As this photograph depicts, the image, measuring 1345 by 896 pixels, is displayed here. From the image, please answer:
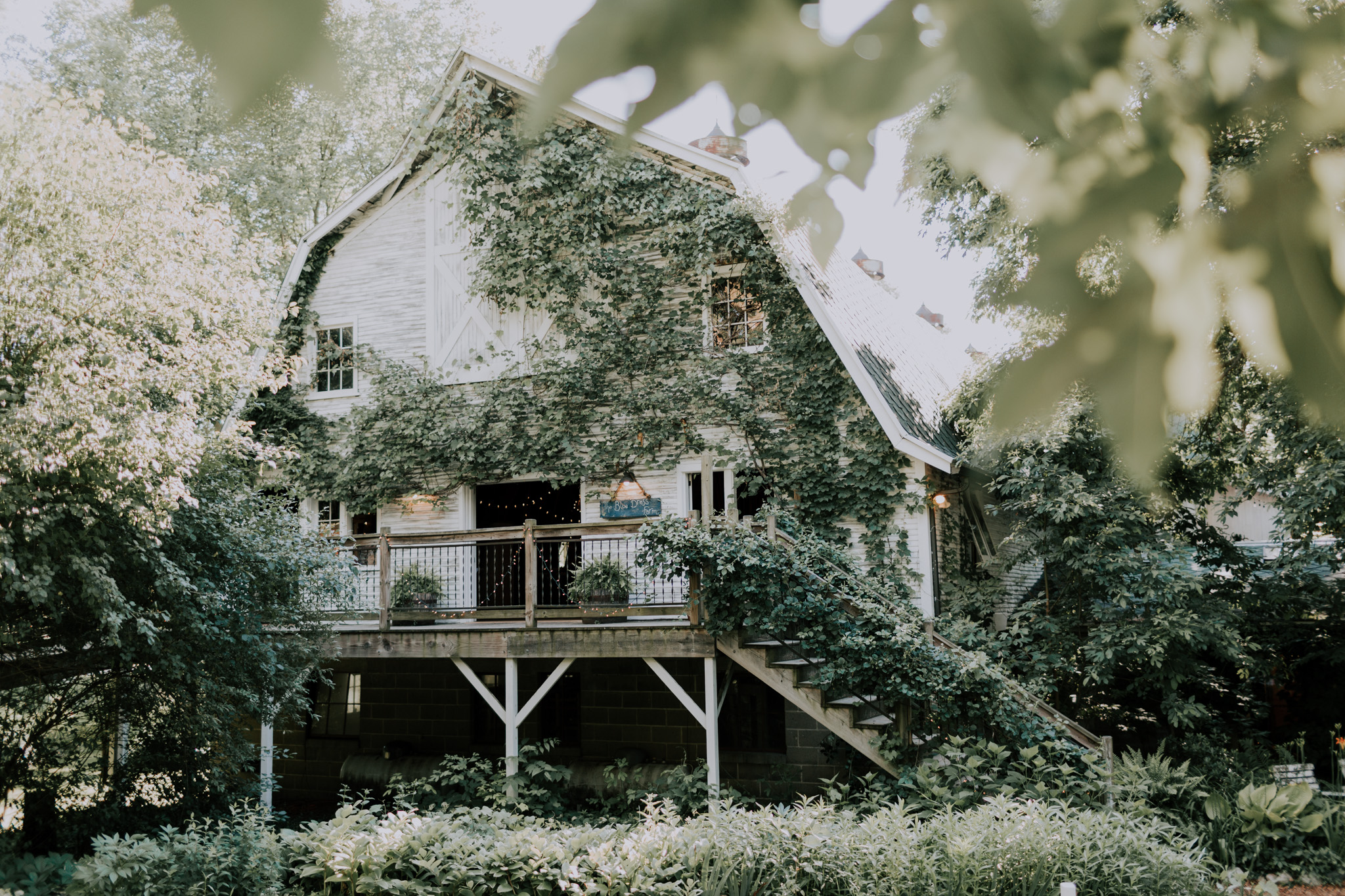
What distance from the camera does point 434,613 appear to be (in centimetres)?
1123

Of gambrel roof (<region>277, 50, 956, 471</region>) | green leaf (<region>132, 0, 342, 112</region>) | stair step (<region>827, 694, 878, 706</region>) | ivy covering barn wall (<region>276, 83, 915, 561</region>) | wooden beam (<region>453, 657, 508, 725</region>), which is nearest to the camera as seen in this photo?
green leaf (<region>132, 0, 342, 112</region>)

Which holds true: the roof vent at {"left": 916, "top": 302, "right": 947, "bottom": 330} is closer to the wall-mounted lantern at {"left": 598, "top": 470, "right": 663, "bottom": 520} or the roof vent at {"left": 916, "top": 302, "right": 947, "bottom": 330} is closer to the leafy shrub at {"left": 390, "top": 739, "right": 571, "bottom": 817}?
the wall-mounted lantern at {"left": 598, "top": 470, "right": 663, "bottom": 520}

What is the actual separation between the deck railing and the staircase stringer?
0.77 metres

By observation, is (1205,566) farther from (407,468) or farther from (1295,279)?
(1295,279)

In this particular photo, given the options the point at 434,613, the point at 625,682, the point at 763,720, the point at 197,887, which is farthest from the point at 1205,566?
the point at 197,887

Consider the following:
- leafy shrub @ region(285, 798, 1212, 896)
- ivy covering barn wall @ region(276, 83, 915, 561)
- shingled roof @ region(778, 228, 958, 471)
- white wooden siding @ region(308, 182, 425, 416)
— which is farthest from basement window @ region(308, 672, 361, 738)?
shingled roof @ region(778, 228, 958, 471)

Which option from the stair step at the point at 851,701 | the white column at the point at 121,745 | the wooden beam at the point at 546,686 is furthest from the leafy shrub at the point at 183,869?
the stair step at the point at 851,701

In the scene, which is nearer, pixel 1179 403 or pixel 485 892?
pixel 1179 403

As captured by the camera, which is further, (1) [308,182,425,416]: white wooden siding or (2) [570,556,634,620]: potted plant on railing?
(1) [308,182,425,416]: white wooden siding

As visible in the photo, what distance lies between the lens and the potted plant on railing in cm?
1051

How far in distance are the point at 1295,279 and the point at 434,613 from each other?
11178mm

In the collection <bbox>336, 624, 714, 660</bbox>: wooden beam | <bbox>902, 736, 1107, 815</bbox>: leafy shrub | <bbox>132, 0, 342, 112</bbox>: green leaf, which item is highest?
<bbox>132, 0, 342, 112</bbox>: green leaf

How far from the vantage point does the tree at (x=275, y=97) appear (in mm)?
731

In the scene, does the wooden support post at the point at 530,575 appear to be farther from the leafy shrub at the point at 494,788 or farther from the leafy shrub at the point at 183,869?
the leafy shrub at the point at 183,869
